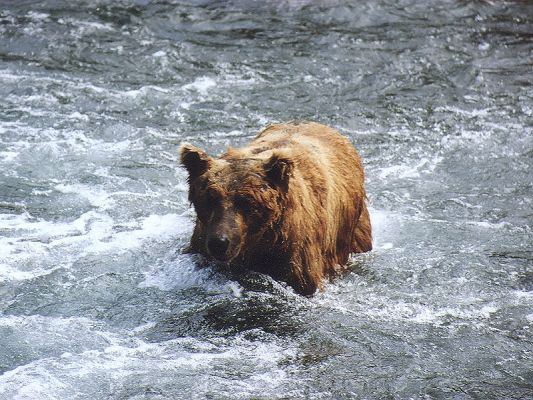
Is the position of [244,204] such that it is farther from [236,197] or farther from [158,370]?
[158,370]

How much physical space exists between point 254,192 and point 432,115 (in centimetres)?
548

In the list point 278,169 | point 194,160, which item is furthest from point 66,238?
point 278,169

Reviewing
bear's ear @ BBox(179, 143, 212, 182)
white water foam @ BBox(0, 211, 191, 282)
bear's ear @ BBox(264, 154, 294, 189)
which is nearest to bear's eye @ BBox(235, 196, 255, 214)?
bear's ear @ BBox(264, 154, 294, 189)

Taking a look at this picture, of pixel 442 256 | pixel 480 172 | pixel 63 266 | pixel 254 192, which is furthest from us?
pixel 480 172

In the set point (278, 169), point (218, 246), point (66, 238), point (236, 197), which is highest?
point (278, 169)

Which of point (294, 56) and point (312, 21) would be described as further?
point (312, 21)

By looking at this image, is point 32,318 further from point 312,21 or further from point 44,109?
point 312,21

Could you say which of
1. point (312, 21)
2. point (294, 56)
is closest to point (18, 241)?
point (294, 56)

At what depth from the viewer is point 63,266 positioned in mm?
8031

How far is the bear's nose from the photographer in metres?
6.89

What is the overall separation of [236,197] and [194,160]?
45cm

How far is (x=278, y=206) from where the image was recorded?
23.6ft

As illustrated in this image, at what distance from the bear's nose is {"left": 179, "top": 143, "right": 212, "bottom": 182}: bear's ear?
595 mm

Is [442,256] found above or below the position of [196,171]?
below
